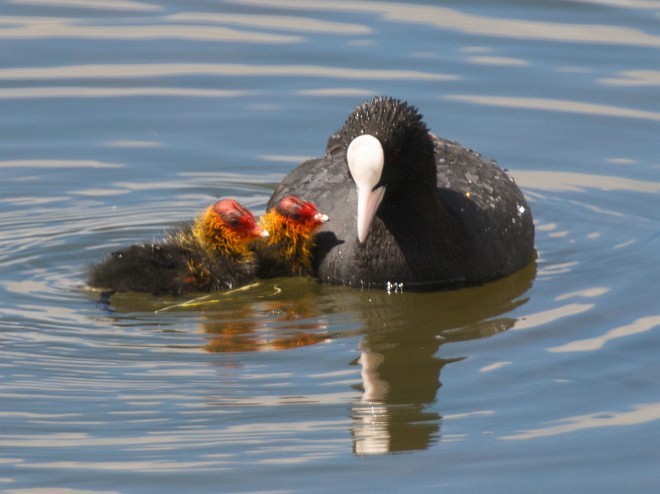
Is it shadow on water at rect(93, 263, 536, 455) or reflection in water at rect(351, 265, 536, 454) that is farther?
shadow on water at rect(93, 263, 536, 455)

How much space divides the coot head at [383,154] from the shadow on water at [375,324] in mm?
399

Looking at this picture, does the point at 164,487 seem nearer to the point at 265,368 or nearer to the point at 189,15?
the point at 265,368

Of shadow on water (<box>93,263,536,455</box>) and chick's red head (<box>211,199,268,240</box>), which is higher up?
chick's red head (<box>211,199,268,240</box>)

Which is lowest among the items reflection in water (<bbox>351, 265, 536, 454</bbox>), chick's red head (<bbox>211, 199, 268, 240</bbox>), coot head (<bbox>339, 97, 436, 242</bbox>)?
reflection in water (<bbox>351, 265, 536, 454</bbox>)

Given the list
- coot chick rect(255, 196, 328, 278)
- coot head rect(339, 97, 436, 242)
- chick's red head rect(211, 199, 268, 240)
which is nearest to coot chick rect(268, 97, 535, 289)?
coot head rect(339, 97, 436, 242)

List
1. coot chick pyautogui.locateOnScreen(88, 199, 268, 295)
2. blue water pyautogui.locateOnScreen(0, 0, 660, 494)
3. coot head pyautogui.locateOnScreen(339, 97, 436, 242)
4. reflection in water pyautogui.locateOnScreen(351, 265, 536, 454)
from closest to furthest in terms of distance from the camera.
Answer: blue water pyautogui.locateOnScreen(0, 0, 660, 494), reflection in water pyautogui.locateOnScreen(351, 265, 536, 454), coot head pyautogui.locateOnScreen(339, 97, 436, 242), coot chick pyautogui.locateOnScreen(88, 199, 268, 295)

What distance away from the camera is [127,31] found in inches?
429

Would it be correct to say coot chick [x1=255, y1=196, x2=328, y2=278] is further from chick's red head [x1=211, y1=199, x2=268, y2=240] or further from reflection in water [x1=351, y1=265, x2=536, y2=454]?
reflection in water [x1=351, y1=265, x2=536, y2=454]

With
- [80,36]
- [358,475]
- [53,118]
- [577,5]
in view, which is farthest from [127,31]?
[358,475]

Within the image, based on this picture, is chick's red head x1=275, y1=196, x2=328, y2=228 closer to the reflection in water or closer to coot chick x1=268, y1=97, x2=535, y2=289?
coot chick x1=268, y1=97, x2=535, y2=289

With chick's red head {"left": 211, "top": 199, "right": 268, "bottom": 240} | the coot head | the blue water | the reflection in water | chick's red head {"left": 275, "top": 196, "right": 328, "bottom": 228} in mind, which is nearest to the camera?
the blue water

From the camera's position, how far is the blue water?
5352 millimetres

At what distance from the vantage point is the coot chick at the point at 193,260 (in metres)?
6.82

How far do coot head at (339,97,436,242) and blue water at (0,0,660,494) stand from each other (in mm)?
527
